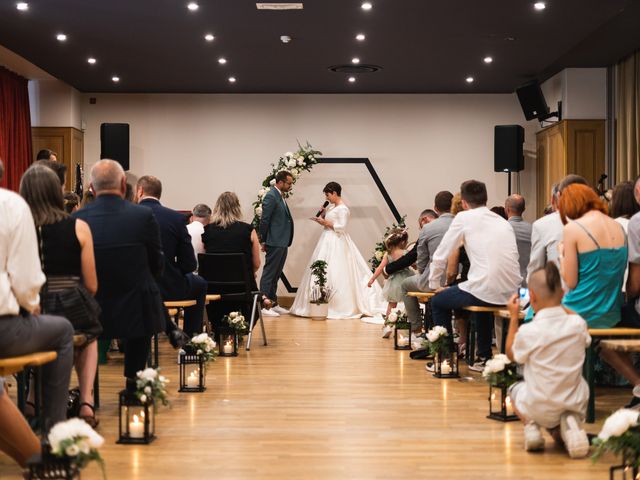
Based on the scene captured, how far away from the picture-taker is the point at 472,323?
6754mm

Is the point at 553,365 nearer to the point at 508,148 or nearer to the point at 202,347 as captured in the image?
the point at 202,347

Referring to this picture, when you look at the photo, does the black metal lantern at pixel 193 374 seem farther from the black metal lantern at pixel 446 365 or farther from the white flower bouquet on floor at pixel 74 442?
the white flower bouquet on floor at pixel 74 442

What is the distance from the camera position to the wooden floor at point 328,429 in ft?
12.4

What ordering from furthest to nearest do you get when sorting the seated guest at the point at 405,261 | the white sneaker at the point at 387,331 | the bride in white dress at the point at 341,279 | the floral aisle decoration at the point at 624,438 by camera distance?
1. the bride in white dress at the point at 341,279
2. the white sneaker at the point at 387,331
3. the seated guest at the point at 405,261
4. the floral aisle decoration at the point at 624,438

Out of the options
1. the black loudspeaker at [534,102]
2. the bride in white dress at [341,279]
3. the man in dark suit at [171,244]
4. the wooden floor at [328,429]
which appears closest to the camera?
the wooden floor at [328,429]

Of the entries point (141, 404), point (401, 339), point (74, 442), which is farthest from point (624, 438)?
point (401, 339)

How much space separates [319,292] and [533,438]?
22.8 feet

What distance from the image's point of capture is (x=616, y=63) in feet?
37.8

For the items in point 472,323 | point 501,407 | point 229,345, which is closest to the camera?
point 501,407

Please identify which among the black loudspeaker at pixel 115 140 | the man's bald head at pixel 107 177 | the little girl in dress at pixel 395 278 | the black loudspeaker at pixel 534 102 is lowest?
the little girl in dress at pixel 395 278

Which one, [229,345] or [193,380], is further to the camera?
[229,345]

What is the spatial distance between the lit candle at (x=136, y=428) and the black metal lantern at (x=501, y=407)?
5.95 feet

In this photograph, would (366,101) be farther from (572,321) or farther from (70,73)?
(572,321)

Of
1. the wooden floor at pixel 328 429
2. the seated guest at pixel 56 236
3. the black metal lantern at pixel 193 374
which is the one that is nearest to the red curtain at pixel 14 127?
the wooden floor at pixel 328 429
